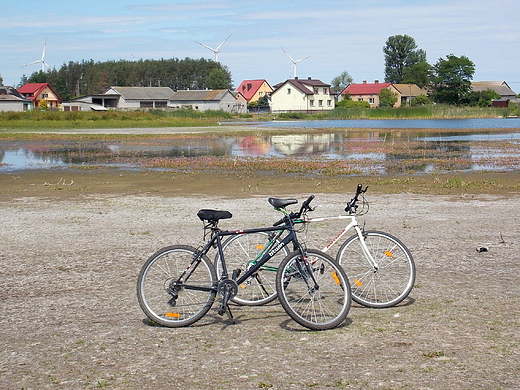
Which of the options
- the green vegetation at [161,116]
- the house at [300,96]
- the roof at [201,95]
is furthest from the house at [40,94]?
the green vegetation at [161,116]

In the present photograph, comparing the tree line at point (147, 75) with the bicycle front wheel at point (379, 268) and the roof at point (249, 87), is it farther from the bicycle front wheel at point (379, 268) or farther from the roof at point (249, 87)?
the bicycle front wheel at point (379, 268)

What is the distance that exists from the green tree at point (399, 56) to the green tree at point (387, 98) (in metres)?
44.3

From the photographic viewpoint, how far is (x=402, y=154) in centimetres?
3403

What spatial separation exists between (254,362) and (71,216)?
9314 mm

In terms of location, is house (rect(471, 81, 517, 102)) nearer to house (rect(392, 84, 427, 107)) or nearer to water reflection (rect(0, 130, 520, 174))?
house (rect(392, 84, 427, 107))

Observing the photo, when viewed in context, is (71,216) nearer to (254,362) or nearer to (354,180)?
(254,362)

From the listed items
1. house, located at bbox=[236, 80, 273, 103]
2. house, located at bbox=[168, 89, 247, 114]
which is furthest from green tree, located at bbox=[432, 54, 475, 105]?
house, located at bbox=[236, 80, 273, 103]

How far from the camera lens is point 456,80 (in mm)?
125312

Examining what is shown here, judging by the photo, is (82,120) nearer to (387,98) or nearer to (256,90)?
(387,98)

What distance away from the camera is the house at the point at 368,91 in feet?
472

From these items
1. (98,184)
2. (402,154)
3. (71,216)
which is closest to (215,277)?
(71,216)

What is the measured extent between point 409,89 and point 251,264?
145531 millimetres

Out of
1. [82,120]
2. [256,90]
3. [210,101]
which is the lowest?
[82,120]

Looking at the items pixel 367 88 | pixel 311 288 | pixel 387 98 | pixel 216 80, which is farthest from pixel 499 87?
pixel 311 288
